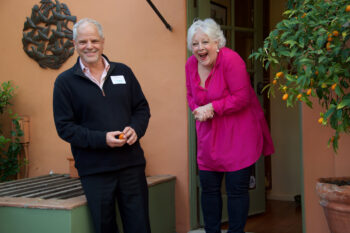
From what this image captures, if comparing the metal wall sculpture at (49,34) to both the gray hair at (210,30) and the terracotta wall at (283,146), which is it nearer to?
the gray hair at (210,30)

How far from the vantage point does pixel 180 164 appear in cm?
347

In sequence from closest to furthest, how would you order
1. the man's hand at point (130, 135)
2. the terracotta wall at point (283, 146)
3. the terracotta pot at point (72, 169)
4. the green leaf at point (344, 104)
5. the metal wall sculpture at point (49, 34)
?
the green leaf at point (344, 104) → the man's hand at point (130, 135) → the terracotta pot at point (72, 169) → the metal wall sculpture at point (49, 34) → the terracotta wall at point (283, 146)

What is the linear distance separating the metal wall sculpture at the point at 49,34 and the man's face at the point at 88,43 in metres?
1.56

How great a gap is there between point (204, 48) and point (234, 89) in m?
0.30

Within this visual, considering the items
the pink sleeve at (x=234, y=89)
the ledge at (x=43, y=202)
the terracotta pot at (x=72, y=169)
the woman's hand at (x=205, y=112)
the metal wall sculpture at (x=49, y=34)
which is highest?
the metal wall sculpture at (x=49, y=34)

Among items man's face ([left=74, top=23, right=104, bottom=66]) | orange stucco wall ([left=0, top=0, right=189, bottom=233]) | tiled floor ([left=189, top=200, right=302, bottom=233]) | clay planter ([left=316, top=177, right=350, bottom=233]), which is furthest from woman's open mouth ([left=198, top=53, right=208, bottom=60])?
tiled floor ([left=189, top=200, right=302, bottom=233])

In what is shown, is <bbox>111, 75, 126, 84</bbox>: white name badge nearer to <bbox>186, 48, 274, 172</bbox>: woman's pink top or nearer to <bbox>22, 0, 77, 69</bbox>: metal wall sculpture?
<bbox>186, 48, 274, 172</bbox>: woman's pink top

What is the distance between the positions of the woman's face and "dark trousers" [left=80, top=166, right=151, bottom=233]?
0.74 meters

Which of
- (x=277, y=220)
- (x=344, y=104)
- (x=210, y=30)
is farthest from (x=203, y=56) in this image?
(x=277, y=220)

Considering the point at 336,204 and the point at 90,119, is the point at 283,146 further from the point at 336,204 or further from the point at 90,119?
the point at 90,119

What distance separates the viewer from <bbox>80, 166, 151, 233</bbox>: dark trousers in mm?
2365

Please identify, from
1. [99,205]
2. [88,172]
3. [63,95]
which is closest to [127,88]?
[63,95]

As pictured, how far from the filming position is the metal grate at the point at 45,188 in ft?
9.35

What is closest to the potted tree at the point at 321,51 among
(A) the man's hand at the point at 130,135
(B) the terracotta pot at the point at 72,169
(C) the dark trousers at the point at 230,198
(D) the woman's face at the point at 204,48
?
(D) the woman's face at the point at 204,48
